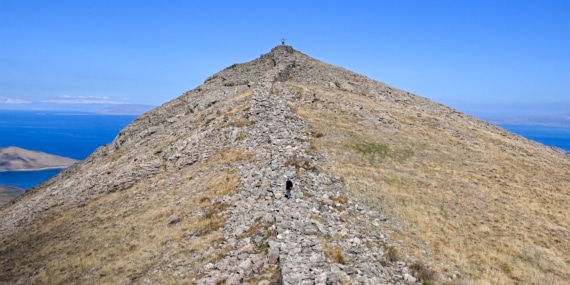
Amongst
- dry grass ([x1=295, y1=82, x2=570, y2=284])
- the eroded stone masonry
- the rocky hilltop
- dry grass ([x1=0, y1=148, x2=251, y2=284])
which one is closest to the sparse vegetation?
the rocky hilltop

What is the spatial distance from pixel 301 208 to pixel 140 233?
1090 cm

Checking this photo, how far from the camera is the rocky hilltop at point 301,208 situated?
58.0ft

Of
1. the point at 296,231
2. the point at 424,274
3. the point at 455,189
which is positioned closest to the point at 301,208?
the point at 296,231

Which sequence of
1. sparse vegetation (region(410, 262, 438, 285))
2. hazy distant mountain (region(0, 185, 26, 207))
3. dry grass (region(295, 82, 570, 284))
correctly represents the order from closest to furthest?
sparse vegetation (region(410, 262, 438, 285))
dry grass (region(295, 82, 570, 284))
hazy distant mountain (region(0, 185, 26, 207))

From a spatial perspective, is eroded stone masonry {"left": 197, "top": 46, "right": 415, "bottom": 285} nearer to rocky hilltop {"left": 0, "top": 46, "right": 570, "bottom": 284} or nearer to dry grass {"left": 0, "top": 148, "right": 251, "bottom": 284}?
rocky hilltop {"left": 0, "top": 46, "right": 570, "bottom": 284}

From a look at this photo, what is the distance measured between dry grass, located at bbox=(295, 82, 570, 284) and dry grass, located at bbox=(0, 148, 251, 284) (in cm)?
947

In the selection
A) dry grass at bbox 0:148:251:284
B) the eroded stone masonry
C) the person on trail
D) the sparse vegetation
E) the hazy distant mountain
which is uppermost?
the person on trail

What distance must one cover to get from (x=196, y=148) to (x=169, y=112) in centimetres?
2871

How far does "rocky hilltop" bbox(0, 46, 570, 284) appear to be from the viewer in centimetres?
1767

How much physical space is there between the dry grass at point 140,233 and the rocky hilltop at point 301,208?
120mm

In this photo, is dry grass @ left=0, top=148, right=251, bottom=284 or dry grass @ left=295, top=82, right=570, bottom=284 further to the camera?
dry grass @ left=295, top=82, right=570, bottom=284

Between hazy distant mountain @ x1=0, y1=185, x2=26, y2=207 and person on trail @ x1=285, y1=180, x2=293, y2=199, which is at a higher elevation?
person on trail @ x1=285, y1=180, x2=293, y2=199

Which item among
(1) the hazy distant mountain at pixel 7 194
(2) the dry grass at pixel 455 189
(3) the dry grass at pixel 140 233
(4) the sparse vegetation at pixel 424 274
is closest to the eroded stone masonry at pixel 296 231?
(4) the sparse vegetation at pixel 424 274

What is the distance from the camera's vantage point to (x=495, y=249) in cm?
2217
